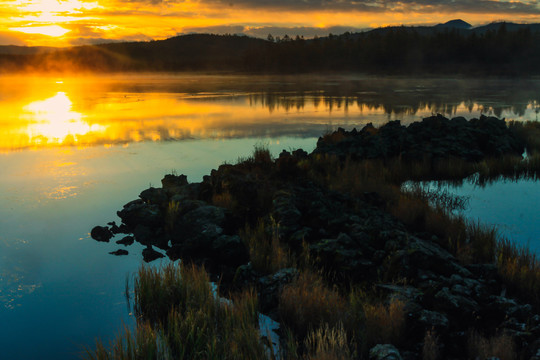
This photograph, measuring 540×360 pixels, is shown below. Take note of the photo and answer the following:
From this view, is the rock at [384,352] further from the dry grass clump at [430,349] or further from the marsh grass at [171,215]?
the marsh grass at [171,215]

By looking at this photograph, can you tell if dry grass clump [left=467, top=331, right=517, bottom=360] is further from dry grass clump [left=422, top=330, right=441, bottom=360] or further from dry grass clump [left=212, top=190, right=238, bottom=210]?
dry grass clump [left=212, top=190, right=238, bottom=210]

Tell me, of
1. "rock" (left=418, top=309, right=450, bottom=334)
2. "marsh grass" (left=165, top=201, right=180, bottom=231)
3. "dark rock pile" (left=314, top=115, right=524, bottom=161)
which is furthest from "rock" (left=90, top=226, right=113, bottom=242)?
"dark rock pile" (left=314, top=115, right=524, bottom=161)

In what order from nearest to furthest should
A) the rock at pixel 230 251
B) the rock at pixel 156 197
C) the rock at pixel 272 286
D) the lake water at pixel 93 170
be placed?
the rock at pixel 272 286, the lake water at pixel 93 170, the rock at pixel 230 251, the rock at pixel 156 197

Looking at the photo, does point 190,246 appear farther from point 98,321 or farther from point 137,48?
point 137,48

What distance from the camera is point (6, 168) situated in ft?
48.1

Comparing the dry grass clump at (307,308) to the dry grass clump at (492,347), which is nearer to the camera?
the dry grass clump at (492,347)

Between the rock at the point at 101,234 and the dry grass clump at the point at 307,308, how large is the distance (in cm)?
486

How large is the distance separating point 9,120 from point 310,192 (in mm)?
21166

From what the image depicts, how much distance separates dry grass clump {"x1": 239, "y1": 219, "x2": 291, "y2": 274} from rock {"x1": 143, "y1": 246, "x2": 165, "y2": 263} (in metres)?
1.60

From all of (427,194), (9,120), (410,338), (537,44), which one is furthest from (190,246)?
(537,44)

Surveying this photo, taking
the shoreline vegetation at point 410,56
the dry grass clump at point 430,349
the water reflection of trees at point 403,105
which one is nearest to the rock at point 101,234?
the dry grass clump at point 430,349

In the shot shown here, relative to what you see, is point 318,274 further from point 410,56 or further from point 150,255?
point 410,56

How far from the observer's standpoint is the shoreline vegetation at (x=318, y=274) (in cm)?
494

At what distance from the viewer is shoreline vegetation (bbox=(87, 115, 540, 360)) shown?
4.94 metres
